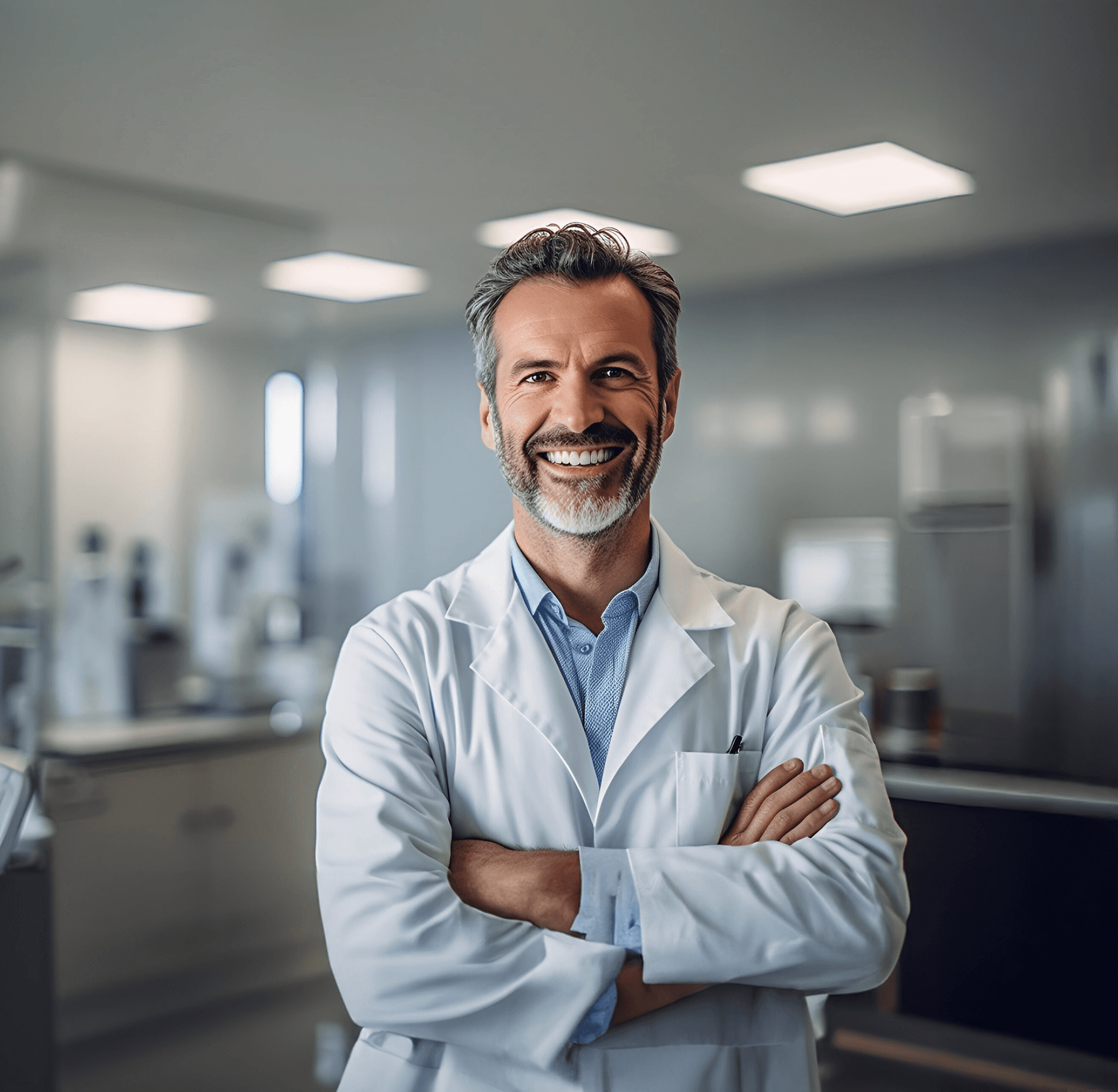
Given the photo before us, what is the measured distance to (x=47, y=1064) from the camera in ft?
6.38

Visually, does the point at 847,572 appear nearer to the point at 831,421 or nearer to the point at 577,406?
the point at 831,421

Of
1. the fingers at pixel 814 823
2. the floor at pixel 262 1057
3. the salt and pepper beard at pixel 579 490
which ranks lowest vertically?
the floor at pixel 262 1057

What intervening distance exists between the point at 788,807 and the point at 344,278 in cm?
155

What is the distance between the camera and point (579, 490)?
1.17 metres

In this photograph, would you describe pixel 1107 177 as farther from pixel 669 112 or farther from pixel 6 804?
pixel 6 804

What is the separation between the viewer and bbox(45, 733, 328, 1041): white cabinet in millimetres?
2023

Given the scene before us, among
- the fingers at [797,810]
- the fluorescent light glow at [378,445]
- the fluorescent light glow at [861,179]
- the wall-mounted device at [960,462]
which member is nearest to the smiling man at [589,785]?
the fingers at [797,810]

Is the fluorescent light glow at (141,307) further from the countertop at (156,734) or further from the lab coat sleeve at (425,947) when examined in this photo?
the lab coat sleeve at (425,947)

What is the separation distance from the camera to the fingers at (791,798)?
3.64ft

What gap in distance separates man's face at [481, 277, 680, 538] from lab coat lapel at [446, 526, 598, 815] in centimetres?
12

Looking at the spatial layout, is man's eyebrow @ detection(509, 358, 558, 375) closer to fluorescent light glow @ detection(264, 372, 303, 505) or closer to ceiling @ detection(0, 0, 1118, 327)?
ceiling @ detection(0, 0, 1118, 327)

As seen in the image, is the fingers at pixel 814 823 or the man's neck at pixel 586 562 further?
the man's neck at pixel 586 562

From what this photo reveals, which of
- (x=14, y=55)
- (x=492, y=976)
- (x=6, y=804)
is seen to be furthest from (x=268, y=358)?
(x=492, y=976)

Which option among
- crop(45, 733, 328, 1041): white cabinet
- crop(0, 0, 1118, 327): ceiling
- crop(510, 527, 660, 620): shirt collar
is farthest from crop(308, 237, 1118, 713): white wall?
crop(510, 527, 660, 620): shirt collar
